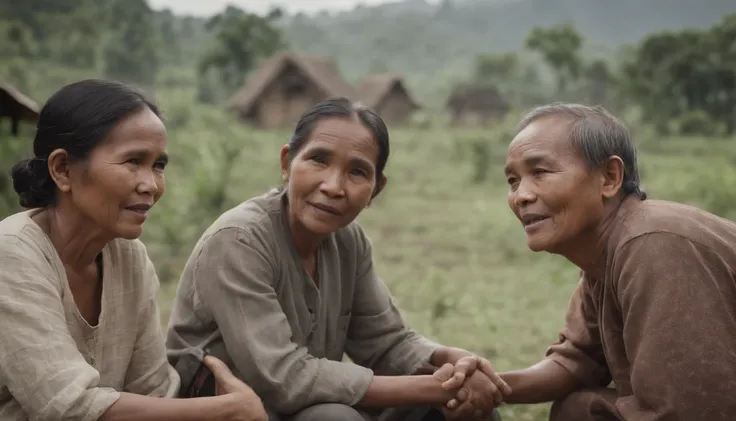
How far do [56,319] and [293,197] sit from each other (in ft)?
3.18

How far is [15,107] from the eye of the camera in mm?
8141

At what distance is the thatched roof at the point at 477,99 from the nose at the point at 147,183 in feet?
118

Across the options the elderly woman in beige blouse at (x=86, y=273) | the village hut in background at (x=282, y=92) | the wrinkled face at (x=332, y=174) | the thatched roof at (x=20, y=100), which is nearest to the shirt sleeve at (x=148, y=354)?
the elderly woman in beige blouse at (x=86, y=273)

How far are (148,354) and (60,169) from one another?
745 mm

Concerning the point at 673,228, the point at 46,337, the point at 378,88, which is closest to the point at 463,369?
the point at 673,228

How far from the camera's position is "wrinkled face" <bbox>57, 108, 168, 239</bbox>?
2.48m

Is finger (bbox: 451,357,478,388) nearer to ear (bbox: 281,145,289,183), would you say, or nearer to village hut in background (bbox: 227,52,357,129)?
ear (bbox: 281,145,289,183)

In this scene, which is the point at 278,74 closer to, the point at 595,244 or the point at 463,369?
the point at 463,369

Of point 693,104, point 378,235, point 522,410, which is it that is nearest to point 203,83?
point 693,104

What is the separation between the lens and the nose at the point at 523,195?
2732 millimetres

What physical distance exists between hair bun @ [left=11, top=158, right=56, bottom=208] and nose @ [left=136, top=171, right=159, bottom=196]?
0.28 meters

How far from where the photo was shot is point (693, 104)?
26.3 m

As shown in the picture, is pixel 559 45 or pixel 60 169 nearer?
pixel 60 169

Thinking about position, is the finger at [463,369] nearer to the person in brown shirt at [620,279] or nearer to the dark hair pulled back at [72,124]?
the person in brown shirt at [620,279]
